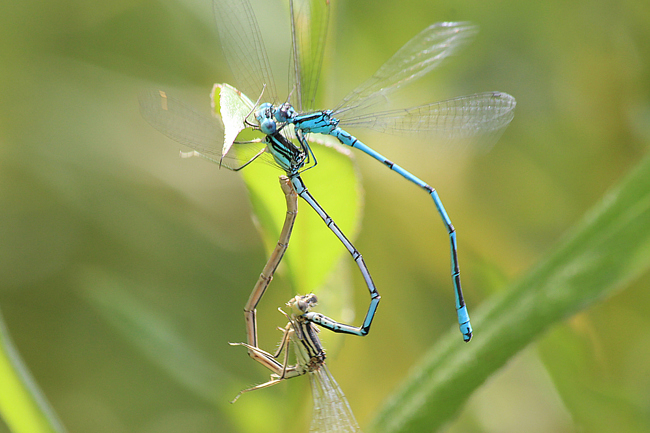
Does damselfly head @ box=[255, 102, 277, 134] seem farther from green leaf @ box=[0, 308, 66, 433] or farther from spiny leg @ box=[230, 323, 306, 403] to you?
green leaf @ box=[0, 308, 66, 433]

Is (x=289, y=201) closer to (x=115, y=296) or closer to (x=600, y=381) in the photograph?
(x=115, y=296)

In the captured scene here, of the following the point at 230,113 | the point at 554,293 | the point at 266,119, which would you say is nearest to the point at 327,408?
the point at 554,293

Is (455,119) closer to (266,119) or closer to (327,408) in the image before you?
(266,119)

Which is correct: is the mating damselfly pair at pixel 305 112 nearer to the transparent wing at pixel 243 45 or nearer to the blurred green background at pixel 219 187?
the transparent wing at pixel 243 45

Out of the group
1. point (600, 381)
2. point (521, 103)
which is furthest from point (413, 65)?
point (600, 381)

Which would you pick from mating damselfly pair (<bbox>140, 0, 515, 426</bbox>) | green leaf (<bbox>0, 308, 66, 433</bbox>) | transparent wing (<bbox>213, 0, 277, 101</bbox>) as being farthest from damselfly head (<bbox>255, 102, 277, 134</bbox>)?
green leaf (<bbox>0, 308, 66, 433</bbox>)

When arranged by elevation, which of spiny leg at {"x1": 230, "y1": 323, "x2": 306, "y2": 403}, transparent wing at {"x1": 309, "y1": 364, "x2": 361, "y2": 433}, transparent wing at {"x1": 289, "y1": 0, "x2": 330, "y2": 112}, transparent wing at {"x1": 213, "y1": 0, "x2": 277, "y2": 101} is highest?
transparent wing at {"x1": 213, "y1": 0, "x2": 277, "y2": 101}
